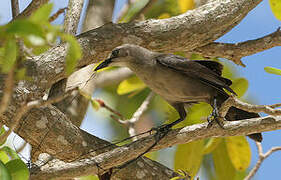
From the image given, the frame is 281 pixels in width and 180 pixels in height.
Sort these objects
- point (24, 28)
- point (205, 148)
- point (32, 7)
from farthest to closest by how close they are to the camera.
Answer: point (205, 148) < point (32, 7) < point (24, 28)

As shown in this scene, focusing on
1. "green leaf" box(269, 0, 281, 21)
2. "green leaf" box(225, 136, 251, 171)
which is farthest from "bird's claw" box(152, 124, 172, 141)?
"green leaf" box(269, 0, 281, 21)

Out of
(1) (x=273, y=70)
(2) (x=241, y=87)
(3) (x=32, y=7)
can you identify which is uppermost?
(3) (x=32, y=7)

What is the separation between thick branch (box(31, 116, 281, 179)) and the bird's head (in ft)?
2.27

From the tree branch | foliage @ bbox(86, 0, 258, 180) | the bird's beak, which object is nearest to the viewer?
the bird's beak

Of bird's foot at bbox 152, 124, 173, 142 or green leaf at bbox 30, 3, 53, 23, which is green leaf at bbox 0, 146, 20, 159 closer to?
bird's foot at bbox 152, 124, 173, 142

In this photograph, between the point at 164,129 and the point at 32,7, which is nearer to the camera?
the point at 32,7

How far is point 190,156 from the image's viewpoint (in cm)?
365

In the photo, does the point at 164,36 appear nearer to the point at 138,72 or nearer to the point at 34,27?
the point at 138,72

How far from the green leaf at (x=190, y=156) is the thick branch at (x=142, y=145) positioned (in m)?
0.70

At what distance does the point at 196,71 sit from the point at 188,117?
43cm

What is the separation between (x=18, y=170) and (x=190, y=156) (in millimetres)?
1700

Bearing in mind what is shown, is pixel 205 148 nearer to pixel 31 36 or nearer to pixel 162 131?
pixel 162 131

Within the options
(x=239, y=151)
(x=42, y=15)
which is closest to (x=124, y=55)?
(x=239, y=151)

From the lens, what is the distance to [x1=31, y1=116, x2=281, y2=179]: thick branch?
8.89 feet
